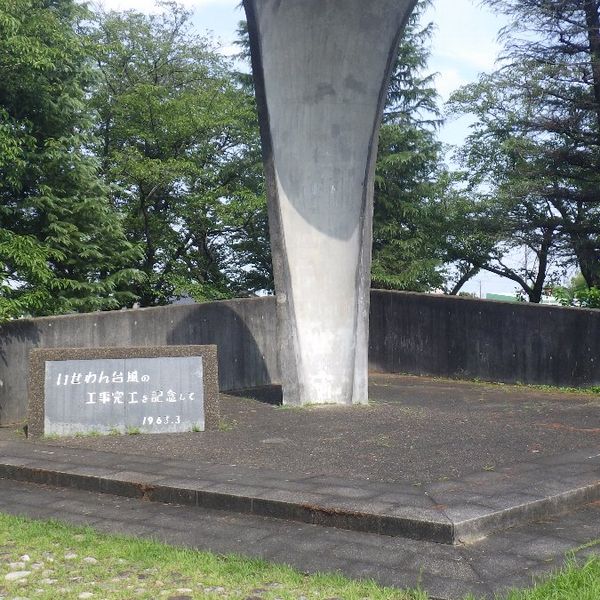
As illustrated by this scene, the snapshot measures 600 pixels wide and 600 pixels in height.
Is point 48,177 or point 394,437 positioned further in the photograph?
point 48,177

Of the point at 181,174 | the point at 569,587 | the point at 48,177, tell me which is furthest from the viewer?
the point at 181,174

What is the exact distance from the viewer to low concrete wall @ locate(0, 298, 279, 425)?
977 cm

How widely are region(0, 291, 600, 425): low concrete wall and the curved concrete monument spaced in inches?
93.7

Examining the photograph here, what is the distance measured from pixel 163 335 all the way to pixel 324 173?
341 cm

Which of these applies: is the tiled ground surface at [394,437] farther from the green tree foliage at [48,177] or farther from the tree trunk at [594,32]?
the tree trunk at [594,32]

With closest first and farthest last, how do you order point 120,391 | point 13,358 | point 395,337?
Answer: point 120,391 < point 13,358 < point 395,337

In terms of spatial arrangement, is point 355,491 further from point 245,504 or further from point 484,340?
point 484,340

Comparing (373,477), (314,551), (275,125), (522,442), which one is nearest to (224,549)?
(314,551)

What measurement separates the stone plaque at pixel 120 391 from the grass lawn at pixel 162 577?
3.40 m

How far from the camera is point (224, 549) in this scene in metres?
5.05

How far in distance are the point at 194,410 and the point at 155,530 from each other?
3.26 m

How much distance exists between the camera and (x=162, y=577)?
4.54 meters

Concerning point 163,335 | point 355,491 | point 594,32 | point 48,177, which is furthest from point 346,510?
point 594,32

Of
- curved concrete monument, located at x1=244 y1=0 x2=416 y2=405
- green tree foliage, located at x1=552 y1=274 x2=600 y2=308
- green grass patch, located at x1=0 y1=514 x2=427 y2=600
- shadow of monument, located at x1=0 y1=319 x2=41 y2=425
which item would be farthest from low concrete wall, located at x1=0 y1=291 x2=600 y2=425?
green grass patch, located at x1=0 y1=514 x2=427 y2=600
